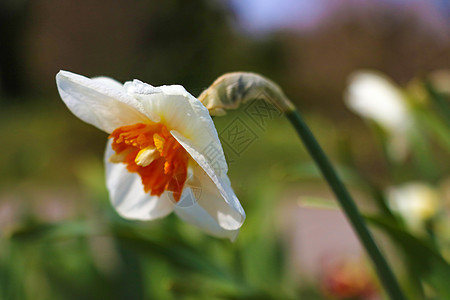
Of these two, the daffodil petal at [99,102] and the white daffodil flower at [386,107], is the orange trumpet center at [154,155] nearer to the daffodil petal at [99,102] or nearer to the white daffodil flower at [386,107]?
the daffodil petal at [99,102]

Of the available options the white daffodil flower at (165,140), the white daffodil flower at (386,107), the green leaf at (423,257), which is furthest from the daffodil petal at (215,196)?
the white daffodil flower at (386,107)

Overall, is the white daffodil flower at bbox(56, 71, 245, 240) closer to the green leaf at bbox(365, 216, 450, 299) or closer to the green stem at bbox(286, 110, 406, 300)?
the green stem at bbox(286, 110, 406, 300)

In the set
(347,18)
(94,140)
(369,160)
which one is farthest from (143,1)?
(369,160)

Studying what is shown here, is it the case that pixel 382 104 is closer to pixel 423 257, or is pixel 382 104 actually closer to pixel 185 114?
pixel 423 257

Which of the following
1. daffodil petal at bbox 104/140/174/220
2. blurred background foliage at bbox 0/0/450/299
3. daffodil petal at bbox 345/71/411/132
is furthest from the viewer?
daffodil petal at bbox 345/71/411/132

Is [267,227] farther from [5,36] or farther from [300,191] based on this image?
[5,36]

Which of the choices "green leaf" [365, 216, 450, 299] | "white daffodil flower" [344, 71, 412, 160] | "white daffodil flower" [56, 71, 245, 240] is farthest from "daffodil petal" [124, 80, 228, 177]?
"white daffodil flower" [344, 71, 412, 160]

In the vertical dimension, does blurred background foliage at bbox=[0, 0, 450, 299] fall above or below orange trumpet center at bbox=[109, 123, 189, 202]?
below
